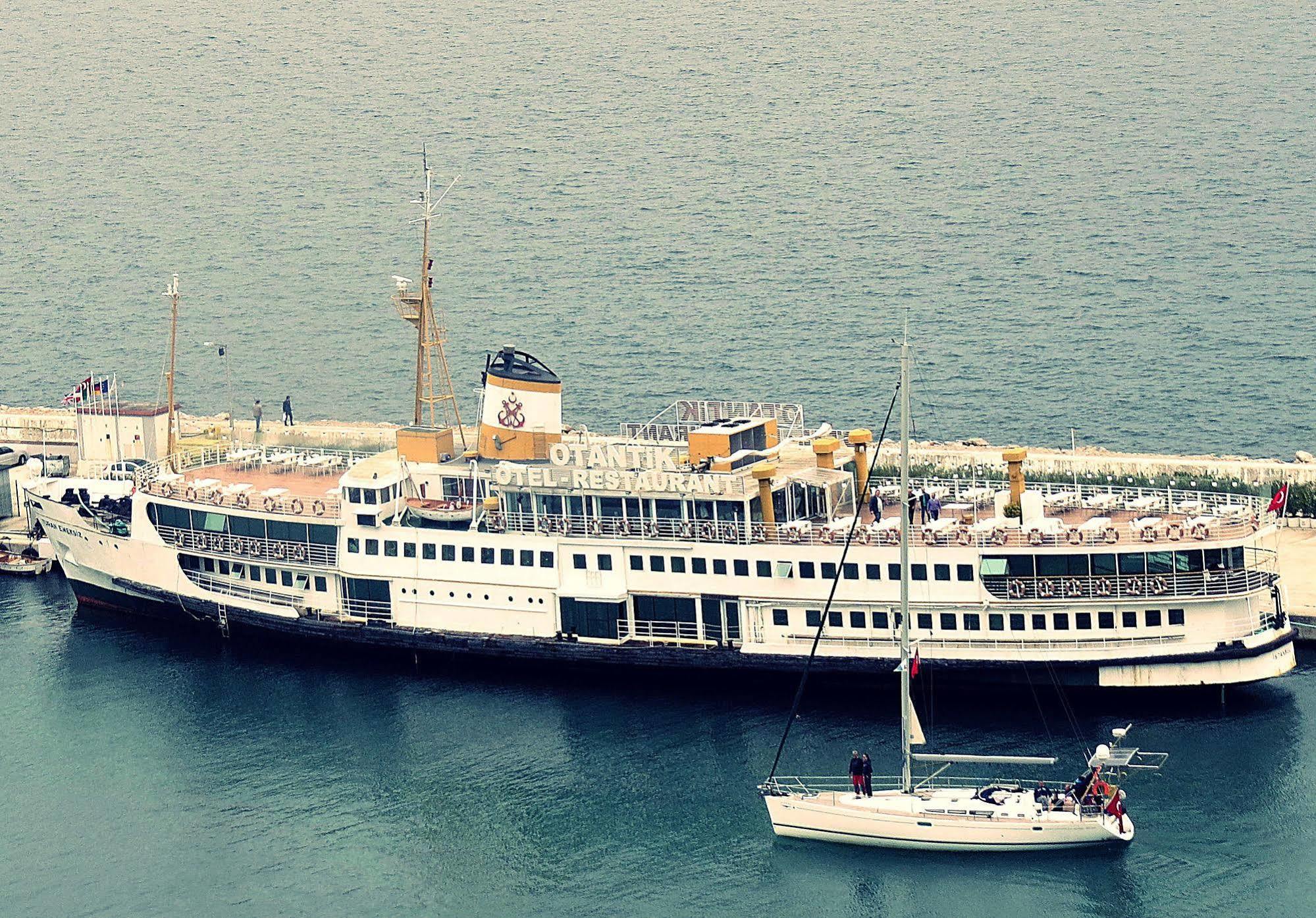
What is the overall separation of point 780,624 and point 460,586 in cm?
989

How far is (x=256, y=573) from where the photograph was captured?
218 ft

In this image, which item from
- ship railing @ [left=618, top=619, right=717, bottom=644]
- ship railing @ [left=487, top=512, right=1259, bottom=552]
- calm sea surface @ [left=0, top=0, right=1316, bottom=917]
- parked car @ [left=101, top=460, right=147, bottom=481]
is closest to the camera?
calm sea surface @ [left=0, top=0, right=1316, bottom=917]

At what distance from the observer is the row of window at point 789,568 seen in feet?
192

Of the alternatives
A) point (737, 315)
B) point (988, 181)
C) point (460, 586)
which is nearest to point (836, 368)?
point (737, 315)

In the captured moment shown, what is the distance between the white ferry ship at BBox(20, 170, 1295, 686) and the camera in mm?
57594

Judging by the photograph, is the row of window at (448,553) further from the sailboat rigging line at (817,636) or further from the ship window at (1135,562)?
the ship window at (1135,562)

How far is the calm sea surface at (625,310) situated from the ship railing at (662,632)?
6.13 feet

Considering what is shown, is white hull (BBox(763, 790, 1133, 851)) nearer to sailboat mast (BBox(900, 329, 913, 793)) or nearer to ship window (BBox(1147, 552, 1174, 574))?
sailboat mast (BBox(900, 329, 913, 793))

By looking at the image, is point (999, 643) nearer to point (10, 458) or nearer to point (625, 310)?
point (10, 458)

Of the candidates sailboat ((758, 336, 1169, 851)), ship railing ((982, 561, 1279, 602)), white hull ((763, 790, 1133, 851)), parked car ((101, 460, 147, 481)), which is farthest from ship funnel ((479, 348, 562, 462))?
white hull ((763, 790, 1133, 851))

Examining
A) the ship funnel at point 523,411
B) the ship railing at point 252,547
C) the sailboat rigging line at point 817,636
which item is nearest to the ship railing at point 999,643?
the sailboat rigging line at point 817,636

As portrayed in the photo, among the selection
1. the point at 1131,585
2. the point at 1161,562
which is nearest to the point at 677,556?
the point at 1131,585

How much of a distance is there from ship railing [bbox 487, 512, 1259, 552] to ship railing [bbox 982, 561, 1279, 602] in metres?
0.86

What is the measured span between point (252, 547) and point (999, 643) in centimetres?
2336
